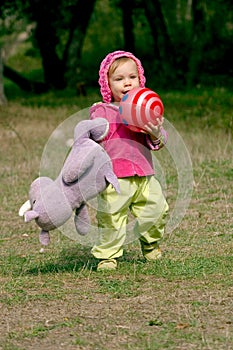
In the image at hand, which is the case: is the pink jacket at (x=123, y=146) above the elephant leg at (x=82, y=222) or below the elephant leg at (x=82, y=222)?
above

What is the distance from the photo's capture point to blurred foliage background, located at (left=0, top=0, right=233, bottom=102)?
22344 mm

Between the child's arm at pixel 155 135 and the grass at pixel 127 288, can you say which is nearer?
the grass at pixel 127 288

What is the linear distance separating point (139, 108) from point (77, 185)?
0.62 m

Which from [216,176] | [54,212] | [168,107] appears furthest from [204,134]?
[54,212]

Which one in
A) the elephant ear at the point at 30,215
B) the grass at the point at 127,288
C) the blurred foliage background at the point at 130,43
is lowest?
the blurred foliage background at the point at 130,43

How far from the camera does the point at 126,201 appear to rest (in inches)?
225

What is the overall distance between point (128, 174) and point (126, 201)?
18 cm

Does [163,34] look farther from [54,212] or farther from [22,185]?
[54,212]

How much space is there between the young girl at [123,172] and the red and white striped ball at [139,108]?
0.45ft

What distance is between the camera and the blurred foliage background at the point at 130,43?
73.3 ft

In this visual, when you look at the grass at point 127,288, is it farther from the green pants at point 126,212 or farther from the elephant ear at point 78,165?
the elephant ear at point 78,165

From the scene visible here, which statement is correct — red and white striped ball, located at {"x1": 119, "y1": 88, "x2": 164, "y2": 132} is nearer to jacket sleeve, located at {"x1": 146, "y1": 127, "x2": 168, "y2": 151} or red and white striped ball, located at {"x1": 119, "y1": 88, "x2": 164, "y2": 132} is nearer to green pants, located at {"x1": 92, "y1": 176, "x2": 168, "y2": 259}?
jacket sleeve, located at {"x1": 146, "y1": 127, "x2": 168, "y2": 151}

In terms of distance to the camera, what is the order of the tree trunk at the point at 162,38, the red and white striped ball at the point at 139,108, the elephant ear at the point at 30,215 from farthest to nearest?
the tree trunk at the point at 162,38
the red and white striped ball at the point at 139,108
the elephant ear at the point at 30,215

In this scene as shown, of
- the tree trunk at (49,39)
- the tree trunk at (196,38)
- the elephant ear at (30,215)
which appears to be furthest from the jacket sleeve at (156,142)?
the tree trunk at (49,39)
